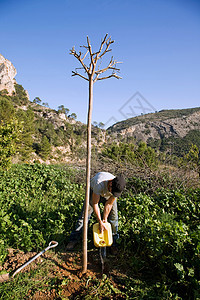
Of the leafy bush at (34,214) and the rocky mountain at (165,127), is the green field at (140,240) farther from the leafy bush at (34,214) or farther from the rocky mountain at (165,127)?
the rocky mountain at (165,127)

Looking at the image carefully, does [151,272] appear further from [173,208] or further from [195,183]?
[195,183]

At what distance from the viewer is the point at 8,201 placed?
3.94 metres

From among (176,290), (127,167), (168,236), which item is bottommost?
(176,290)

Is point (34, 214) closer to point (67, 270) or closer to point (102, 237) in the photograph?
point (67, 270)

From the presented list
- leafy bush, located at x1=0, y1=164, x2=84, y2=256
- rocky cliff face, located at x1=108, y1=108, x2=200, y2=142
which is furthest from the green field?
rocky cliff face, located at x1=108, y1=108, x2=200, y2=142

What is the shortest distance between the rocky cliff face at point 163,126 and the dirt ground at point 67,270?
38.7 meters

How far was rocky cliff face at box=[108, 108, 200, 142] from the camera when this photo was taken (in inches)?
1695

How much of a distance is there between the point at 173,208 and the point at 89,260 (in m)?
2.45

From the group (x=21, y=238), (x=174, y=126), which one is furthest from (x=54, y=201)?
(x=174, y=126)

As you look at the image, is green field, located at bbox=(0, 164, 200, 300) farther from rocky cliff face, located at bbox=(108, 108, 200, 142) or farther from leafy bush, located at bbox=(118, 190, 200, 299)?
rocky cliff face, located at bbox=(108, 108, 200, 142)

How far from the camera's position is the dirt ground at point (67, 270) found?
1971mm

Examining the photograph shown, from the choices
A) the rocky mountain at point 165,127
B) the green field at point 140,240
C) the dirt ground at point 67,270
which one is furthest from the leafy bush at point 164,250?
the rocky mountain at point 165,127

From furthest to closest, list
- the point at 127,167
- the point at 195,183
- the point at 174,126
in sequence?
the point at 174,126 < the point at 127,167 < the point at 195,183

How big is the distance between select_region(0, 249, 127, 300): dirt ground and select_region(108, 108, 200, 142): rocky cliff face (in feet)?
Answer: 127
